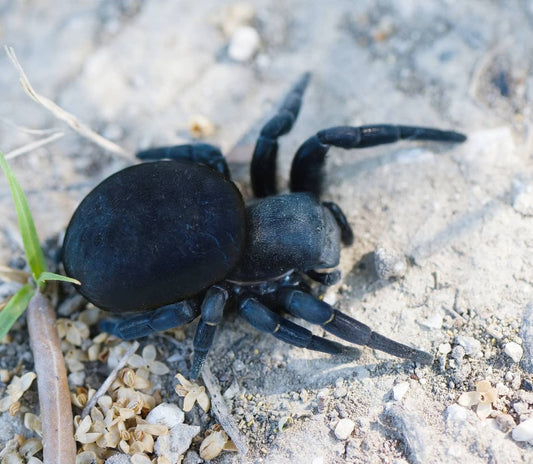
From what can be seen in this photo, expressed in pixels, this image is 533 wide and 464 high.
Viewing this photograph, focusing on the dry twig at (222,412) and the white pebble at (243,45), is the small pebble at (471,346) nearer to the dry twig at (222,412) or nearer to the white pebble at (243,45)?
the dry twig at (222,412)

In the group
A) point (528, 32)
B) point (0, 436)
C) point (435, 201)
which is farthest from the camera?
point (528, 32)

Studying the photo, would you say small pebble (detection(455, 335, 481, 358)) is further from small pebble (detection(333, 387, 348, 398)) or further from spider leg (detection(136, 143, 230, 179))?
spider leg (detection(136, 143, 230, 179))

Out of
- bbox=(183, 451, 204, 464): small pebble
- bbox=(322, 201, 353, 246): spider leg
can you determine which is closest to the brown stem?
bbox=(183, 451, 204, 464): small pebble

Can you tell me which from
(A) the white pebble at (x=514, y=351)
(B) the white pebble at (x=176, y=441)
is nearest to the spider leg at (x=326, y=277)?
(A) the white pebble at (x=514, y=351)

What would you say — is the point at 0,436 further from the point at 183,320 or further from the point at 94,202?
the point at 94,202

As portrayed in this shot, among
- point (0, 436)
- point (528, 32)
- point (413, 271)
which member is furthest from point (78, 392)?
point (528, 32)

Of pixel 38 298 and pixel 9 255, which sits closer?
pixel 38 298

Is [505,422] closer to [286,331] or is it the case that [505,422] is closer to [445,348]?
[445,348]
